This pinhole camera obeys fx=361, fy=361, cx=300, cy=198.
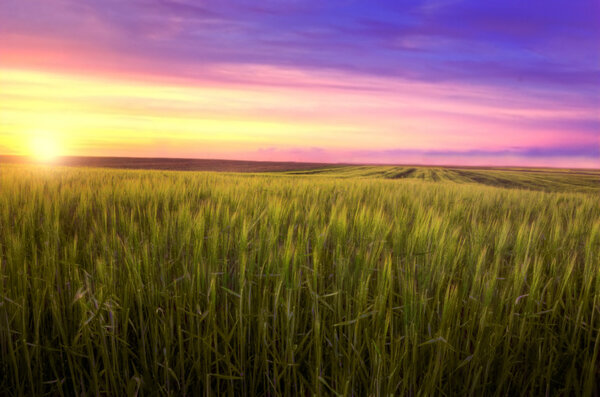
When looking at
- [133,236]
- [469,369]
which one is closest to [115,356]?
[133,236]

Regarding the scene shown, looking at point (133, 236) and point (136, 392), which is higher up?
point (133, 236)

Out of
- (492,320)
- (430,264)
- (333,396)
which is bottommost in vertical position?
(333,396)

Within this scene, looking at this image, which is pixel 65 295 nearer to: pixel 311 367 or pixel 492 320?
pixel 311 367

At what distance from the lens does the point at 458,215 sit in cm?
361

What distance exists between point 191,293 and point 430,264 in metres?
1.08

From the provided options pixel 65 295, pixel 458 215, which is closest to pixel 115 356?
pixel 65 295

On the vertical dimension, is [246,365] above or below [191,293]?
below

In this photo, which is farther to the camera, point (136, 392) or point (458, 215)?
point (458, 215)

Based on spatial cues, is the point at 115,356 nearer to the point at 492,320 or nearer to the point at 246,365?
the point at 246,365

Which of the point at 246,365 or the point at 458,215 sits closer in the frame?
the point at 246,365

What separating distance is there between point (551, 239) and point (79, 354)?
2701 millimetres

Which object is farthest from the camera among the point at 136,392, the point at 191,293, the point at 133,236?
the point at 133,236

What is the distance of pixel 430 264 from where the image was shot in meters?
1.71

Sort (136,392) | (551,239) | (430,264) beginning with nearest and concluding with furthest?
1. (136,392)
2. (430,264)
3. (551,239)
